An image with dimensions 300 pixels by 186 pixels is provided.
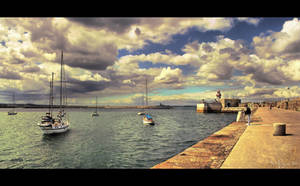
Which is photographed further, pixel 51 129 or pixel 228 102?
pixel 228 102

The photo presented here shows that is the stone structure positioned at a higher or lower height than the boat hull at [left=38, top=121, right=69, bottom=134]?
higher

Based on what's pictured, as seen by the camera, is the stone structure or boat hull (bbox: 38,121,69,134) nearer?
boat hull (bbox: 38,121,69,134)

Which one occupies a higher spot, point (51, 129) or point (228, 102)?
point (228, 102)

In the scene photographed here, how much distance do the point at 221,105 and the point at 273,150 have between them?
382ft

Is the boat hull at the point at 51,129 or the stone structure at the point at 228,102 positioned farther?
the stone structure at the point at 228,102

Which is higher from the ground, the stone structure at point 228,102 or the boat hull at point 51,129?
the stone structure at point 228,102
